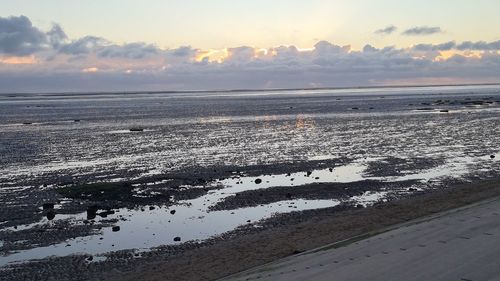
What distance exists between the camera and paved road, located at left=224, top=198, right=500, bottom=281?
10.9 metres

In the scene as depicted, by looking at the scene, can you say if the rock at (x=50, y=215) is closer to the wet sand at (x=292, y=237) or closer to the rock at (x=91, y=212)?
the rock at (x=91, y=212)

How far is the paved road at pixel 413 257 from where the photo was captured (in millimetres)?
10859

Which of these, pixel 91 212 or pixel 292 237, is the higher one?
pixel 292 237

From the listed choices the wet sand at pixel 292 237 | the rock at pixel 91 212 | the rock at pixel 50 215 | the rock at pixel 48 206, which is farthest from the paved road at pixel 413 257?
the rock at pixel 48 206

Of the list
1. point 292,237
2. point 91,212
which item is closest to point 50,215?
point 91,212

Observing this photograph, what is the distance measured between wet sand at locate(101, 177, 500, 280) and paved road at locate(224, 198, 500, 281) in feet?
5.01

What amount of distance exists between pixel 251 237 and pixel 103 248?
510 centimetres

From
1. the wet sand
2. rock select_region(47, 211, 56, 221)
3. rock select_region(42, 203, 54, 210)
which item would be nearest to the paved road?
the wet sand

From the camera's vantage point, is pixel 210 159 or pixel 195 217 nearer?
pixel 195 217

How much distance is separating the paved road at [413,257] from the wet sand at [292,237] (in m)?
1.53

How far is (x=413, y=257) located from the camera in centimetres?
1207

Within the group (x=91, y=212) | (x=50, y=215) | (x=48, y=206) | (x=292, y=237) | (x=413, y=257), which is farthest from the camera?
(x=48, y=206)

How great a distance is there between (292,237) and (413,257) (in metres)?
5.98

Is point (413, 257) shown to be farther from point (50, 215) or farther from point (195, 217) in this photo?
point (50, 215)
